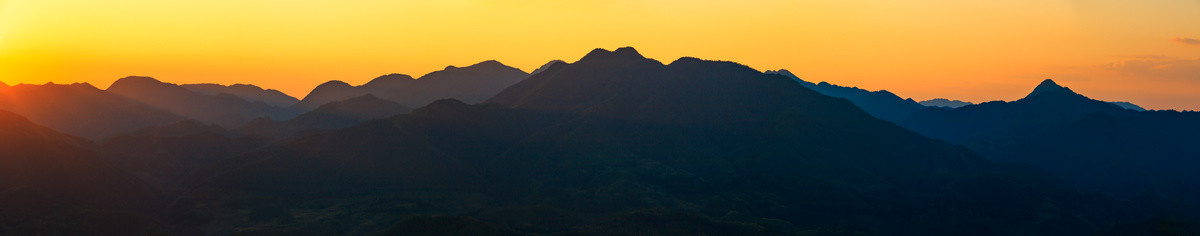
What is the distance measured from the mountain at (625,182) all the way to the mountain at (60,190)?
10.5m

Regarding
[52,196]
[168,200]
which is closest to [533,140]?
[168,200]

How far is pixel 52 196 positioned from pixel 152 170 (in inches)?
1642

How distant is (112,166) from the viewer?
495 ft

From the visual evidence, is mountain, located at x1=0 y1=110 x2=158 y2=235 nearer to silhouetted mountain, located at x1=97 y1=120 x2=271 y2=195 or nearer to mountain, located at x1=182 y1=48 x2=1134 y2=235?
silhouetted mountain, located at x1=97 y1=120 x2=271 y2=195

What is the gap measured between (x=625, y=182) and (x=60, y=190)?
288 feet

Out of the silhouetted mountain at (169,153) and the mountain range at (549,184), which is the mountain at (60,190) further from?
the silhouetted mountain at (169,153)

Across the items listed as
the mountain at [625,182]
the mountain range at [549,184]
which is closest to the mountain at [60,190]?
the mountain range at [549,184]

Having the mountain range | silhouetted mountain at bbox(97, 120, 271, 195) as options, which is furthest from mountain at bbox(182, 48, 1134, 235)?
silhouetted mountain at bbox(97, 120, 271, 195)

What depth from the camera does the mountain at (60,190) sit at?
4646 inches

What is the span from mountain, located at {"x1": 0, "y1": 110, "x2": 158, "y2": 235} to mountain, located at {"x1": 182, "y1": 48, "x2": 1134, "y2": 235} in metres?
10.5

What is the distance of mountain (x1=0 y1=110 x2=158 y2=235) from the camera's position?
11800cm

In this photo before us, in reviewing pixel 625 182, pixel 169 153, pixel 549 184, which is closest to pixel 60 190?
pixel 169 153

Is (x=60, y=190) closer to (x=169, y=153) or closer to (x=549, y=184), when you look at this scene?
(x=169, y=153)

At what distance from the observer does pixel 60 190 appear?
130500mm
